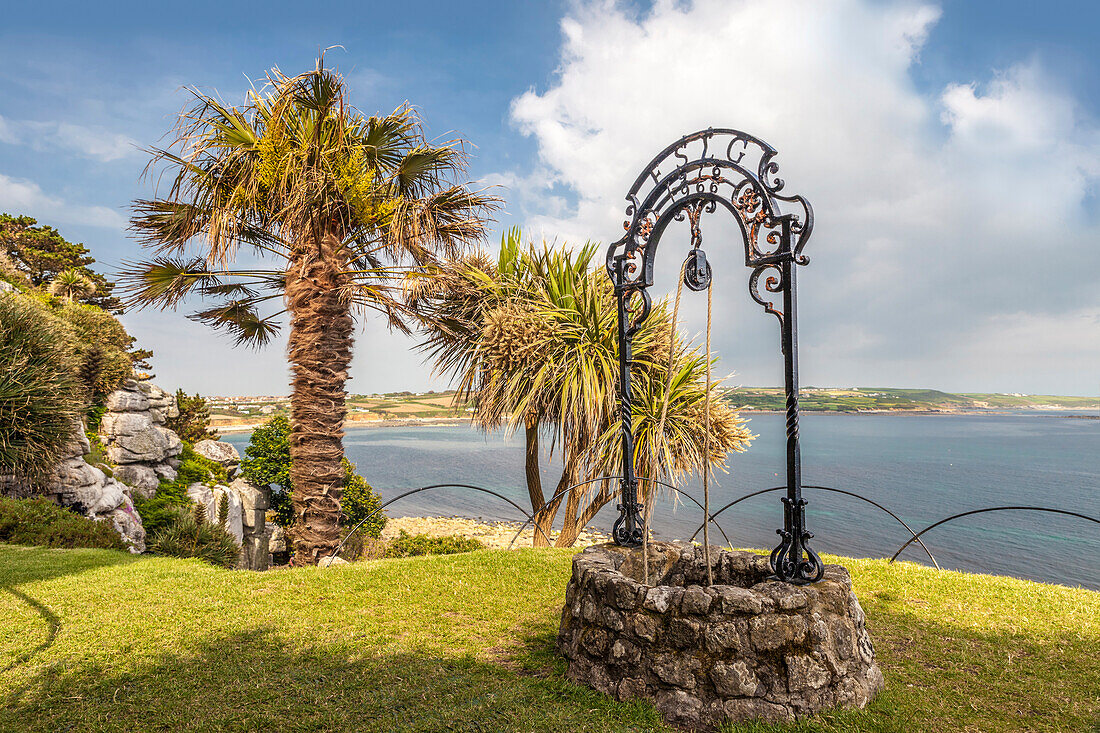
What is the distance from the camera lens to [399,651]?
3881 mm

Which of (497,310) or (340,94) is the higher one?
(340,94)

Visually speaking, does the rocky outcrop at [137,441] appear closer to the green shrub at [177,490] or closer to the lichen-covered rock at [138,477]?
the lichen-covered rock at [138,477]

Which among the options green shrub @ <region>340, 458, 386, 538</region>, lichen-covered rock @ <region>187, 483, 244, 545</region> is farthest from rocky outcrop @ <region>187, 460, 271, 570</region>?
green shrub @ <region>340, 458, 386, 538</region>

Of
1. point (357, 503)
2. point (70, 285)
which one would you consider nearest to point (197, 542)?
point (357, 503)

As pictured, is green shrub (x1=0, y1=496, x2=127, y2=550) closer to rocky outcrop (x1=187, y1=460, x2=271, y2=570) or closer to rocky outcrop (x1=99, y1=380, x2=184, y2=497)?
rocky outcrop (x1=187, y1=460, x2=271, y2=570)

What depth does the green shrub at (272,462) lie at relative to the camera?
12219mm

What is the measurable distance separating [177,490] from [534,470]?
6.79 meters

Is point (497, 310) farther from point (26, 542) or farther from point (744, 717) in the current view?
point (26, 542)

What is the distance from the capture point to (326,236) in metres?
7.47

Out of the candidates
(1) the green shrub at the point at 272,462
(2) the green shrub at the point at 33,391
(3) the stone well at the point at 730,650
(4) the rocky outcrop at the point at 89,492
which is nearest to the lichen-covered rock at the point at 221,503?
(1) the green shrub at the point at 272,462

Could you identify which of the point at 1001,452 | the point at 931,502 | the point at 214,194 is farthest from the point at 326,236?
the point at 1001,452

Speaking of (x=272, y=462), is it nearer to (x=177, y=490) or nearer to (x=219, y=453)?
(x=219, y=453)

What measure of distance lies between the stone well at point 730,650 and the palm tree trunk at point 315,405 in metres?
5.07

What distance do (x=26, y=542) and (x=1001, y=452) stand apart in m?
44.6
